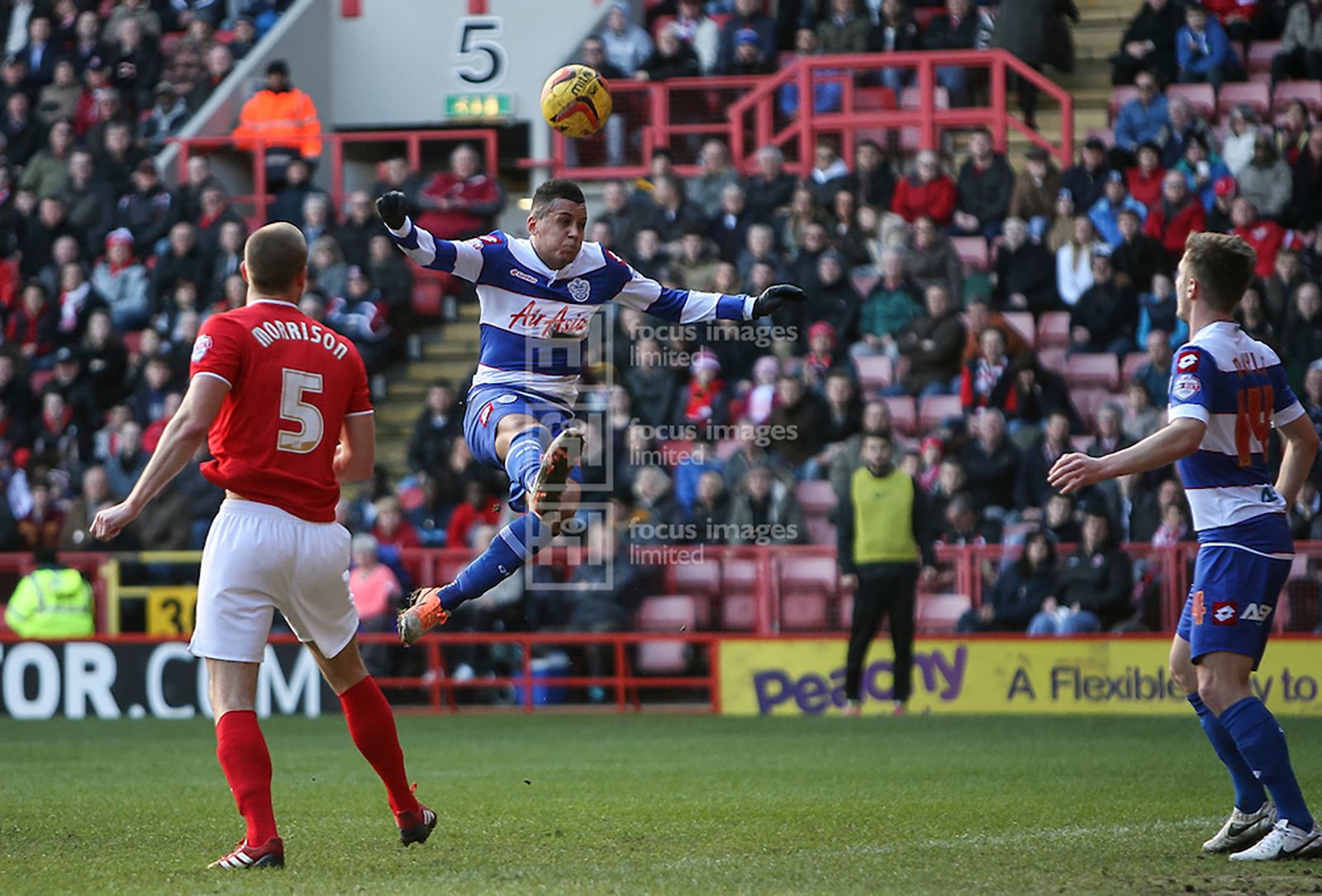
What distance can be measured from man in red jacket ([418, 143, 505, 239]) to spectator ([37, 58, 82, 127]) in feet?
18.9

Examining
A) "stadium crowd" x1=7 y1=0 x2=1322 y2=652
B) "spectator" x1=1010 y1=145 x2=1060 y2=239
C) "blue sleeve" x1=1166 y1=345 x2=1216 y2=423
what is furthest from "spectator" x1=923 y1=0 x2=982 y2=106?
"blue sleeve" x1=1166 y1=345 x2=1216 y2=423

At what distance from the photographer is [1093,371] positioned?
1767cm

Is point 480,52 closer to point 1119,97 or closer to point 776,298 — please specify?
point 1119,97

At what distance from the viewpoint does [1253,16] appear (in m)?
19.9

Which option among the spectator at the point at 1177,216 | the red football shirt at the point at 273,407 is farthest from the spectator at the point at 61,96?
the red football shirt at the point at 273,407

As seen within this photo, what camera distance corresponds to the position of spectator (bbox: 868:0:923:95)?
66.3 ft

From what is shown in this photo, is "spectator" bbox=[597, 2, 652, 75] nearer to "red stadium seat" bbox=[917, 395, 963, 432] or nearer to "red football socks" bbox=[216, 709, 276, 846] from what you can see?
"red stadium seat" bbox=[917, 395, 963, 432]

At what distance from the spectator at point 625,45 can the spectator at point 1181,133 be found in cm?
576

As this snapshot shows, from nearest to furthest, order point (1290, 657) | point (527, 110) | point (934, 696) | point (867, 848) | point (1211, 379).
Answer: point (1211, 379), point (867, 848), point (1290, 657), point (934, 696), point (527, 110)

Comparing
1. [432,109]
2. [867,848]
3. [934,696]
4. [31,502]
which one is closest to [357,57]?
[432,109]

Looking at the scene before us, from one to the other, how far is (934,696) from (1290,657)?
2.76 m

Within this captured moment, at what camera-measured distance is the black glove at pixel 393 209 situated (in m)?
8.16

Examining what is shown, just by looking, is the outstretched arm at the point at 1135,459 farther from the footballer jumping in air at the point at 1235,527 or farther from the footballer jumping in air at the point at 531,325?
the footballer jumping in air at the point at 531,325

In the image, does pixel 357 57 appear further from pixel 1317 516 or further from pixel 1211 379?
pixel 1211 379
